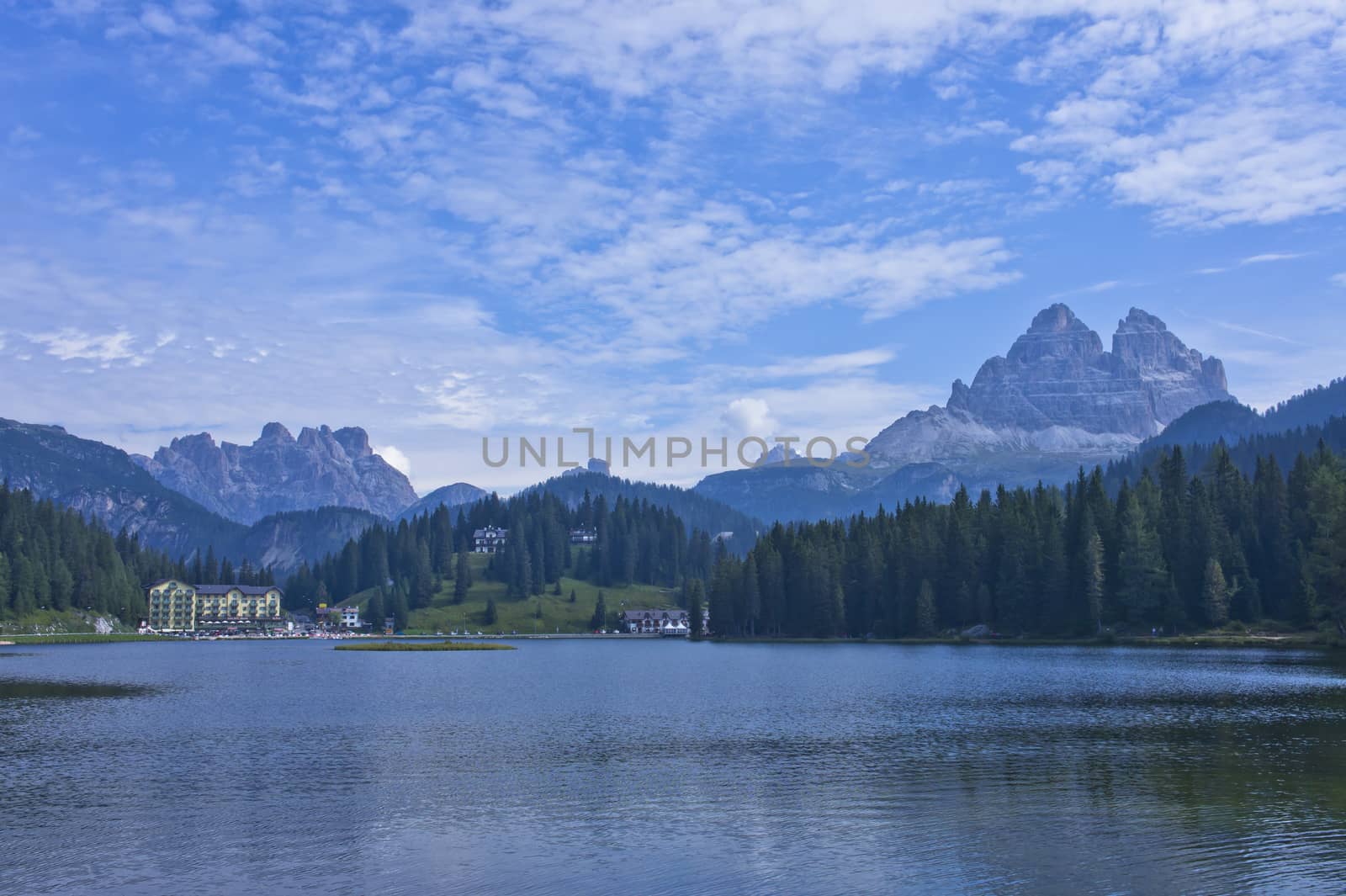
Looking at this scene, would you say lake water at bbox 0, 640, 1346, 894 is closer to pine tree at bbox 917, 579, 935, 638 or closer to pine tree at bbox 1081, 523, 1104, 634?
pine tree at bbox 1081, 523, 1104, 634

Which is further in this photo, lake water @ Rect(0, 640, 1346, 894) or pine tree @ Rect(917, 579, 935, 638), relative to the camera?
pine tree @ Rect(917, 579, 935, 638)

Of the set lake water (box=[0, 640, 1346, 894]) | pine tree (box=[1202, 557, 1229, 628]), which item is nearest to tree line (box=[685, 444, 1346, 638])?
pine tree (box=[1202, 557, 1229, 628])

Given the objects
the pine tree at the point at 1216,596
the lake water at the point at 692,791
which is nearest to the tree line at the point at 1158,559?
the pine tree at the point at 1216,596

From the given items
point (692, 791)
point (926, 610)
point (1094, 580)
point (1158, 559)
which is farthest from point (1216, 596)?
point (692, 791)

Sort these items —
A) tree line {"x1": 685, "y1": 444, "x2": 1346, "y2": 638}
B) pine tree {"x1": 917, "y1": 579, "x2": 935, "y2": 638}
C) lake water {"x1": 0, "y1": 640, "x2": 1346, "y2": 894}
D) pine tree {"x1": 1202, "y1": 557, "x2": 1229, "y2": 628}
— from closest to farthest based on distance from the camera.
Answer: lake water {"x1": 0, "y1": 640, "x2": 1346, "y2": 894}
pine tree {"x1": 1202, "y1": 557, "x2": 1229, "y2": 628}
tree line {"x1": 685, "y1": 444, "x2": 1346, "y2": 638}
pine tree {"x1": 917, "y1": 579, "x2": 935, "y2": 638}

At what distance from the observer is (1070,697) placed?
85.0m

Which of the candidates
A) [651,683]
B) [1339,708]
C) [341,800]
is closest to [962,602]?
[651,683]

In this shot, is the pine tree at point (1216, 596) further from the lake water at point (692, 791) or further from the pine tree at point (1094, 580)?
the lake water at point (692, 791)

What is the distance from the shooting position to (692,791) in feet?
158

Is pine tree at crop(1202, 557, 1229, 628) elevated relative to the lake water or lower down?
elevated

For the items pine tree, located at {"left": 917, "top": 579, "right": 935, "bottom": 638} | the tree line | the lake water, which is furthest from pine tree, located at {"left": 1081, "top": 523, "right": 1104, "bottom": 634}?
the lake water

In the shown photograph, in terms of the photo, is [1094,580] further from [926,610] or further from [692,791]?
[692,791]

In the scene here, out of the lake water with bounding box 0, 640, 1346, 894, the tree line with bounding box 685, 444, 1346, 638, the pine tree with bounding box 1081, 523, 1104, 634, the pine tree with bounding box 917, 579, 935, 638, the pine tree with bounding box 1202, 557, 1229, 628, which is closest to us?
the lake water with bounding box 0, 640, 1346, 894

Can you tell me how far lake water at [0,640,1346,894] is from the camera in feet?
113
